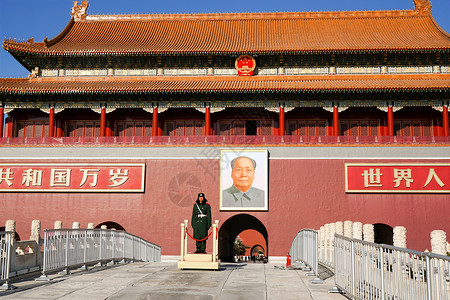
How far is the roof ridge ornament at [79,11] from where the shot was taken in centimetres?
3118

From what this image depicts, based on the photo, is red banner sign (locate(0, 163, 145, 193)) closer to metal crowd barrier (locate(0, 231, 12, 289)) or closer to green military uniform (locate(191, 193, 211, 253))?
green military uniform (locate(191, 193, 211, 253))

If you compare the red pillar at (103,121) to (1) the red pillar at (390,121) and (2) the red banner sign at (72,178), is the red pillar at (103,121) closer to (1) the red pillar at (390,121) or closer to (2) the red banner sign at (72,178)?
(2) the red banner sign at (72,178)

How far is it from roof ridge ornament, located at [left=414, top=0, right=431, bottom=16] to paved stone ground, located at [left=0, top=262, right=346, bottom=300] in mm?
22029

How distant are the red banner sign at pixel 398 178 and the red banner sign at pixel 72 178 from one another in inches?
362

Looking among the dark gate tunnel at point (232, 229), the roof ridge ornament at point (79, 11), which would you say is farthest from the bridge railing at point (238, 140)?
the roof ridge ornament at point (79, 11)

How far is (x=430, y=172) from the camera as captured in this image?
72.0 ft

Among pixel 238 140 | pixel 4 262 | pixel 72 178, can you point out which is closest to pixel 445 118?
pixel 238 140

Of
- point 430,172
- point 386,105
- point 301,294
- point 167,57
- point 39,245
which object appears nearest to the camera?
point 301,294

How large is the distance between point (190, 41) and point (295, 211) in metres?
→ 11.3

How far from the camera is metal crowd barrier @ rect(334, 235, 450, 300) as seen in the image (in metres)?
5.27

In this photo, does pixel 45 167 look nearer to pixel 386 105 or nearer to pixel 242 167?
pixel 242 167

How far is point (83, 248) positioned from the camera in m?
12.9

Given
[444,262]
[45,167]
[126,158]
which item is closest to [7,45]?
[45,167]

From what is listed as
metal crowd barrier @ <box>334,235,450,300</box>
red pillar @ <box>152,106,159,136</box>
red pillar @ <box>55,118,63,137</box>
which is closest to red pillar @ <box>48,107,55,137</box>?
red pillar @ <box>55,118,63,137</box>
